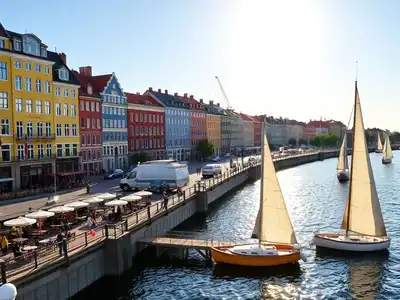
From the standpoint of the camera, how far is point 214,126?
496 ft

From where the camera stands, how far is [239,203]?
5938 cm

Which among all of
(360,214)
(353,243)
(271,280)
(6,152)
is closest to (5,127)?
(6,152)

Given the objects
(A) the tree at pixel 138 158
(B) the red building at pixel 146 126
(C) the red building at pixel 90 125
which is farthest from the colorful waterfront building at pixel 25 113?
(B) the red building at pixel 146 126

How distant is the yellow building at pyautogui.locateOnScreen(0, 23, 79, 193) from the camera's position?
188 feet

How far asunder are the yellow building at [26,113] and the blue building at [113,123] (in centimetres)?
1812

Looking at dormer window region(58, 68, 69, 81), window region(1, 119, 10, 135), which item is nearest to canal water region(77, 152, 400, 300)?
window region(1, 119, 10, 135)

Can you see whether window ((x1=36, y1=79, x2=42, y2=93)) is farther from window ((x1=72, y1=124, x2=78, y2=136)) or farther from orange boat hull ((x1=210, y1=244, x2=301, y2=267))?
orange boat hull ((x1=210, y1=244, x2=301, y2=267))

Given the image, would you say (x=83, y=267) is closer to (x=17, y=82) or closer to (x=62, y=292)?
(x=62, y=292)

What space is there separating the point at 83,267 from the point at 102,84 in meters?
63.7

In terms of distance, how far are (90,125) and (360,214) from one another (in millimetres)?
56214

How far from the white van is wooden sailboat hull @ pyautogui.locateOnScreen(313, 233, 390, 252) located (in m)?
23.3

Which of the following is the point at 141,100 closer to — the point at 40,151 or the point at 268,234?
the point at 40,151

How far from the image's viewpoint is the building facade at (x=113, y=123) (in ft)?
281

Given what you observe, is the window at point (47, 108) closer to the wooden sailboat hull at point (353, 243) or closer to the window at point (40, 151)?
the window at point (40, 151)
